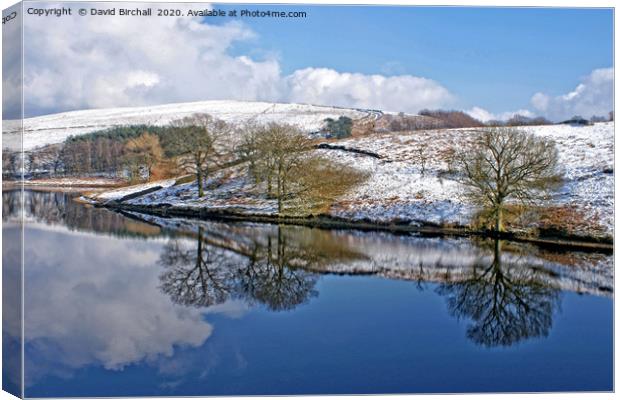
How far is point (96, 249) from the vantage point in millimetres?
16109

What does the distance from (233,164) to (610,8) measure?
21.2 metres

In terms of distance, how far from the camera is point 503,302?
37.7ft

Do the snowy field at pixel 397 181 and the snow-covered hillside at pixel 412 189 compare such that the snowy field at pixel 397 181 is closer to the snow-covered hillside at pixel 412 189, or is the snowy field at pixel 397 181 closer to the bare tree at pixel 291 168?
the snow-covered hillside at pixel 412 189

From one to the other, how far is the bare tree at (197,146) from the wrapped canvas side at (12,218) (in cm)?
2000

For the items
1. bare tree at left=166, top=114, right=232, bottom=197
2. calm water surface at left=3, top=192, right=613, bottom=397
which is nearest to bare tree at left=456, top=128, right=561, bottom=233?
calm water surface at left=3, top=192, right=613, bottom=397

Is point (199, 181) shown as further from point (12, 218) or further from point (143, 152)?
point (12, 218)

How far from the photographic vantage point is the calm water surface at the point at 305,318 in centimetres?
748

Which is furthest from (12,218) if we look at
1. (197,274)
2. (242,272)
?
(242,272)

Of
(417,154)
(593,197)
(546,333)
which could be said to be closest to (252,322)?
(546,333)

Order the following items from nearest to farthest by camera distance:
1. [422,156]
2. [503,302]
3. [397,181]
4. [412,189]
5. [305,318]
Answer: [305,318] < [503,302] < [412,189] < [397,181] < [422,156]

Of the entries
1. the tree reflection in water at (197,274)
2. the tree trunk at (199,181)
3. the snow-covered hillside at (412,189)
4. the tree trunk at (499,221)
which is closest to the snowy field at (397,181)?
the snow-covered hillside at (412,189)

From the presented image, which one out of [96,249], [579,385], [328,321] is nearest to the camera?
[579,385]

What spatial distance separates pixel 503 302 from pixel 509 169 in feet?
25.4

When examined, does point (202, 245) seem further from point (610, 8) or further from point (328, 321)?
point (610, 8)
